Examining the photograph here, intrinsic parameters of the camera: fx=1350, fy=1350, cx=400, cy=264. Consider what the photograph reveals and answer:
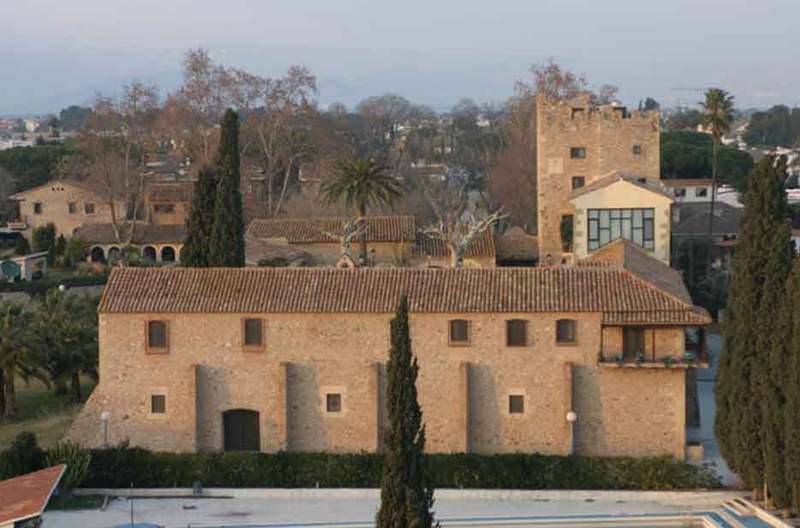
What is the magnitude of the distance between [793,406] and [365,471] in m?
9.93

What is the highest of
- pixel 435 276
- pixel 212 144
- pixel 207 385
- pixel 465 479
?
pixel 212 144

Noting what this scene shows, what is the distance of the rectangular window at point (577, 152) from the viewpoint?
1884 inches

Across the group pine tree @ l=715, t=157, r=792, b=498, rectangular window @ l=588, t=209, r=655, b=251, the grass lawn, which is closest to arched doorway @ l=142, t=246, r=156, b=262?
the grass lawn

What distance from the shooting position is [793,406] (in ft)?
84.4

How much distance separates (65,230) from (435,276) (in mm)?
44419

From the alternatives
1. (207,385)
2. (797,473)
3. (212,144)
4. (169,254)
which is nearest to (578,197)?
(207,385)

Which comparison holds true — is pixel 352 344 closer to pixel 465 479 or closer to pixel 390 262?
pixel 465 479

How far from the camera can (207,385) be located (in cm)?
3216

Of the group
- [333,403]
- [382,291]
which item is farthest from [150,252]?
[382,291]

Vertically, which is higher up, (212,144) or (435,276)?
→ (212,144)

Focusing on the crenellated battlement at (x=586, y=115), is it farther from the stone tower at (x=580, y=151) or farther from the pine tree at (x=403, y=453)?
the pine tree at (x=403, y=453)

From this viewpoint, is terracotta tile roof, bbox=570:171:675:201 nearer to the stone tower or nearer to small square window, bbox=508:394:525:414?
the stone tower

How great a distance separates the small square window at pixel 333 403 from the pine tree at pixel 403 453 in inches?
319

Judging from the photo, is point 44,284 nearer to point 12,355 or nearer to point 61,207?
point 12,355
